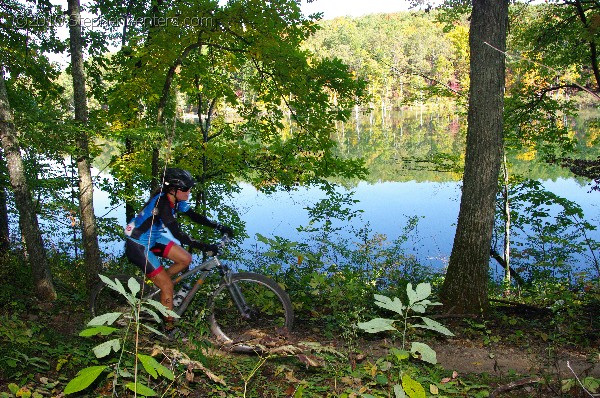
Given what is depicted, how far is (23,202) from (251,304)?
147 inches

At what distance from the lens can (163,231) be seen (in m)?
4.95

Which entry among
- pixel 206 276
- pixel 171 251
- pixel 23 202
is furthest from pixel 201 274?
pixel 23 202

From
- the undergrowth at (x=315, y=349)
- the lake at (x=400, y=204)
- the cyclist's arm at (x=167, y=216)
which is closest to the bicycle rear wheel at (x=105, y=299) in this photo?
the undergrowth at (x=315, y=349)

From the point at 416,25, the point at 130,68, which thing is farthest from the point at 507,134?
the point at 416,25

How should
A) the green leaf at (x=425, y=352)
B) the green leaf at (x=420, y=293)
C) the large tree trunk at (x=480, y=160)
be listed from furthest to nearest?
the large tree trunk at (x=480, y=160)
the green leaf at (x=420, y=293)
the green leaf at (x=425, y=352)

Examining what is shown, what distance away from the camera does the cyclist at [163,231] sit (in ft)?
15.4

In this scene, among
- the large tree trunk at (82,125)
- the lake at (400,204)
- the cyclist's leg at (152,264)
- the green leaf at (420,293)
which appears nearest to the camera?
the green leaf at (420,293)

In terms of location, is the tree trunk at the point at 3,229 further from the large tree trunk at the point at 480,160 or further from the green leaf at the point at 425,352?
the green leaf at the point at 425,352

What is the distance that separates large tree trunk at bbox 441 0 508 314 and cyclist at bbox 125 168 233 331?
3406mm

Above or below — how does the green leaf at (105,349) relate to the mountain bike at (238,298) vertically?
above

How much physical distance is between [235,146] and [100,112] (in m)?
3.41

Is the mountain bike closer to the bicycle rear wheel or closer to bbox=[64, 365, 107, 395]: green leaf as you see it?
the bicycle rear wheel

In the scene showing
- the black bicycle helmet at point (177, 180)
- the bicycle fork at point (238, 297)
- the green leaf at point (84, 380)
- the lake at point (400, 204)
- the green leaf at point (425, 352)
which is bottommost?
the lake at point (400, 204)

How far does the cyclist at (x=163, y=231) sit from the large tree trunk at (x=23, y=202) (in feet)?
7.57
